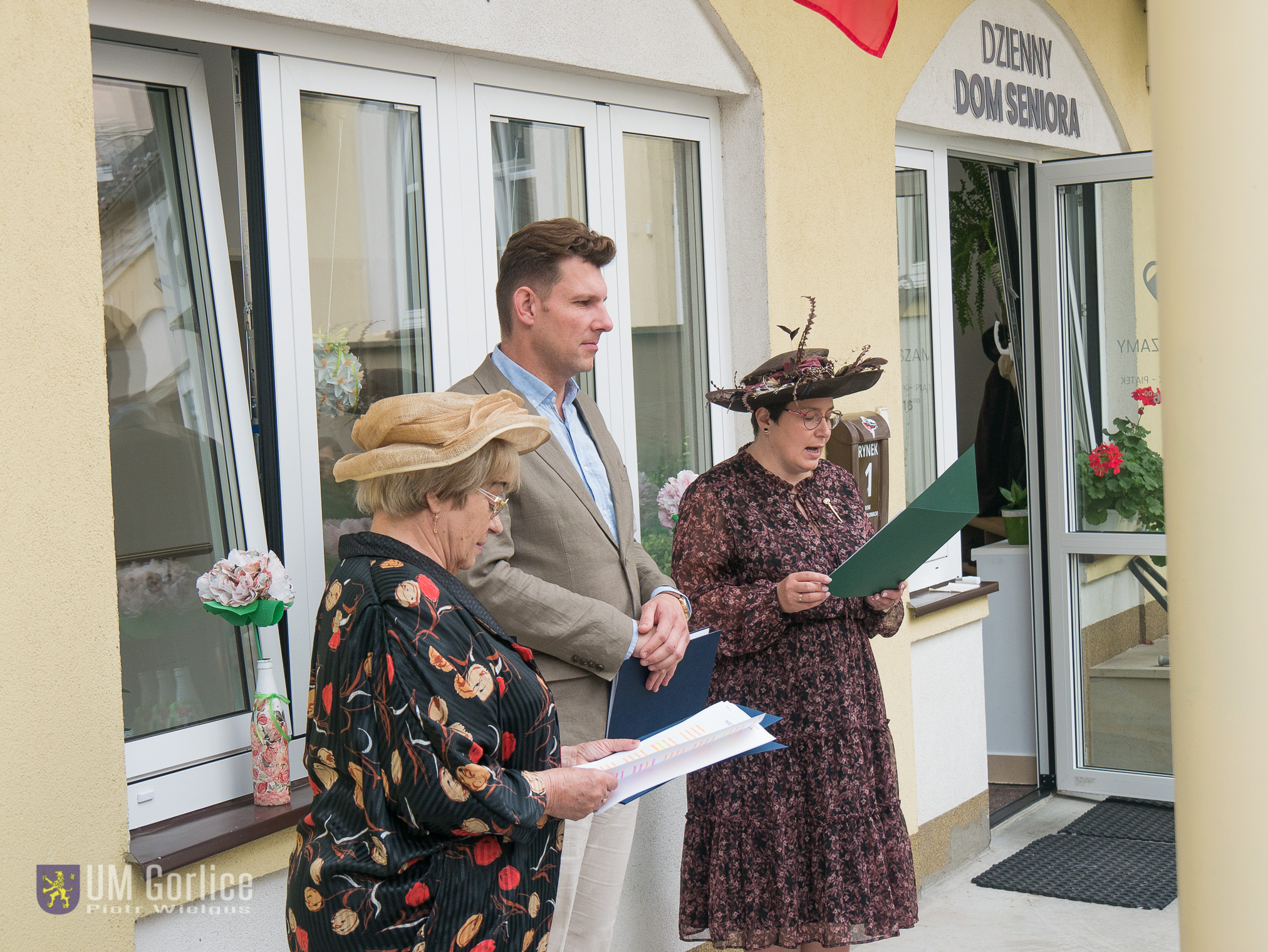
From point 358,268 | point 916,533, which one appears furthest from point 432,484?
point 358,268

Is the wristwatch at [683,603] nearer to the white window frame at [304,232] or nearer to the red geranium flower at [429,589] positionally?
the white window frame at [304,232]

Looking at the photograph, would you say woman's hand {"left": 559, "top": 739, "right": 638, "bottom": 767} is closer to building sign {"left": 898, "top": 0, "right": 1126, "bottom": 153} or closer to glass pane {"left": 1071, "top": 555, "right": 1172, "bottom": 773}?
building sign {"left": 898, "top": 0, "right": 1126, "bottom": 153}

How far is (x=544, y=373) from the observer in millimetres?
2643

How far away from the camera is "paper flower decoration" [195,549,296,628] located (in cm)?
237

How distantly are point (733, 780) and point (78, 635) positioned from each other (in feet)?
5.12

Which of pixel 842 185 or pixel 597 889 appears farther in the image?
pixel 842 185

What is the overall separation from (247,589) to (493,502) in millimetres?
718

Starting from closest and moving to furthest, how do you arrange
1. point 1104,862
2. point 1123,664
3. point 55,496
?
point 55,496
point 1104,862
point 1123,664

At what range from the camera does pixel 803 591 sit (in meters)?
2.82

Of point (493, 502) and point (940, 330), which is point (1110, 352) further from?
point (493, 502)

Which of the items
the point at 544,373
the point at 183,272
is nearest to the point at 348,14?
the point at 183,272

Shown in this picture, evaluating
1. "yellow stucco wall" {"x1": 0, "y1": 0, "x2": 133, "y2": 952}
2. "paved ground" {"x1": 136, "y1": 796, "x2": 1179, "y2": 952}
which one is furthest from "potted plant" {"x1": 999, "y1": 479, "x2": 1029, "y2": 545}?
"yellow stucco wall" {"x1": 0, "y1": 0, "x2": 133, "y2": 952}

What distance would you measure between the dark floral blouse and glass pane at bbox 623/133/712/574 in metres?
1.93

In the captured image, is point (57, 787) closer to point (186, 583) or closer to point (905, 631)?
point (186, 583)
